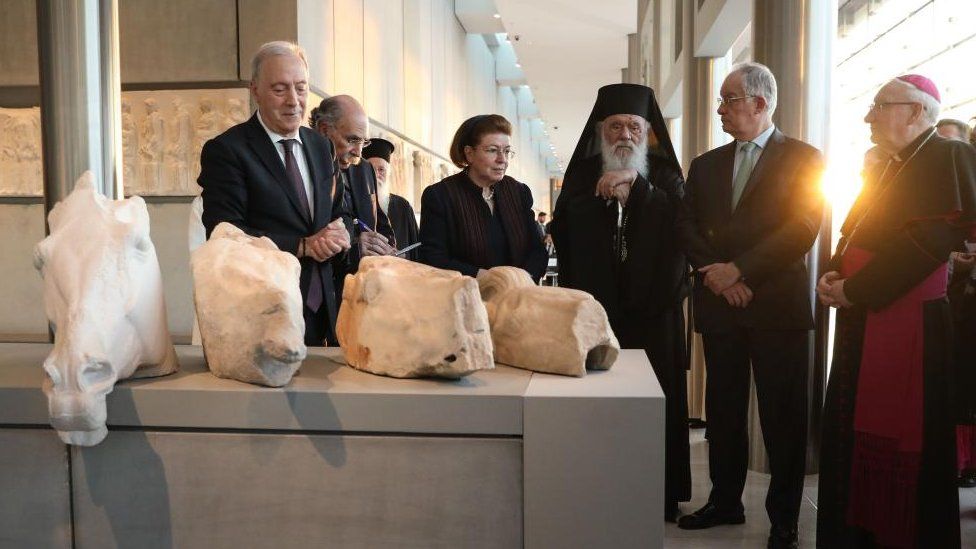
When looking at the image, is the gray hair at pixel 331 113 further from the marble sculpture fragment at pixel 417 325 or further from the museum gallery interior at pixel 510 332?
the marble sculpture fragment at pixel 417 325

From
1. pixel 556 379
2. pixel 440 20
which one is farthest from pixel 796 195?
pixel 440 20

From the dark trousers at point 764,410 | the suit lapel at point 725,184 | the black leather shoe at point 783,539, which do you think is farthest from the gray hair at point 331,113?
the black leather shoe at point 783,539

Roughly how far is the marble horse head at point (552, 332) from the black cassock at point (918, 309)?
137 cm

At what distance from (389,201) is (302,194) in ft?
9.92

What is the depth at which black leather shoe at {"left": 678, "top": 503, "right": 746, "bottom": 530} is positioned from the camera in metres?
3.67

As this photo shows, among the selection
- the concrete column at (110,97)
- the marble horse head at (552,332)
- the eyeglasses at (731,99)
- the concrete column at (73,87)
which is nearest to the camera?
the marble horse head at (552,332)

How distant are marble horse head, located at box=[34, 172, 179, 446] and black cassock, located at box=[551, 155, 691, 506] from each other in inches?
77.9

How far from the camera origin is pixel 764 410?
3572mm

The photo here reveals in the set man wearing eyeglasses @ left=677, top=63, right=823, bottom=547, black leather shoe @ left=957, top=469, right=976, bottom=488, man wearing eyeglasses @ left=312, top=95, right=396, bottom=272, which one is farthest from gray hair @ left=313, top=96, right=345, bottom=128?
black leather shoe @ left=957, top=469, right=976, bottom=488

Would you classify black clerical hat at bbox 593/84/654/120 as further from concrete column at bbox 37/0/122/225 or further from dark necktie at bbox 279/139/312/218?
concrete column at bbox 37/0/122/225

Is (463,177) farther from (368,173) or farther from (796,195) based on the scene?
(796,195)

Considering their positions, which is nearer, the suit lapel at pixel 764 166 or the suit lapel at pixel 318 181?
the suit lapel at pixel 318 181

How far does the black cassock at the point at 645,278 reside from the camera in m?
3.61

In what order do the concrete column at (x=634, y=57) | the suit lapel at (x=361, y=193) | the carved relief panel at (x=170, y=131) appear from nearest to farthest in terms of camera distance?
the suit lapel at (x=361, y=193) < the carved relief panel at (x=170, y=131) < the concrete column at (x=634, y=57)
